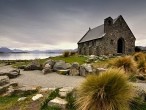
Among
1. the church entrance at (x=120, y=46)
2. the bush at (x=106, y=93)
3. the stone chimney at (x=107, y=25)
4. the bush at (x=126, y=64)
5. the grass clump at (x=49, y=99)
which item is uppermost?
the stone chimney at (x=107, y=25)

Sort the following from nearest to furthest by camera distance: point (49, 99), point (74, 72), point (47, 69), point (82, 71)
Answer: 1. point (49, 99)
2. point (82, 71)
3. point (74, 72)
4. point (47, 69)

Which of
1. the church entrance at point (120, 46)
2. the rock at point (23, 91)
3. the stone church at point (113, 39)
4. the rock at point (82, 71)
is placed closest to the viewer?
the rock at point (23, 91)

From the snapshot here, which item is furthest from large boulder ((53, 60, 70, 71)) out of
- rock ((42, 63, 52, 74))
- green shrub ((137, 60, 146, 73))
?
green shrub ((137, 60, 146, 73))

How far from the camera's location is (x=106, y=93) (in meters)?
6.77

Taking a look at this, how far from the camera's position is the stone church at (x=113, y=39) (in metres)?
32.8

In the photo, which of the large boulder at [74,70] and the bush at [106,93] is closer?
the bush at [106,93]

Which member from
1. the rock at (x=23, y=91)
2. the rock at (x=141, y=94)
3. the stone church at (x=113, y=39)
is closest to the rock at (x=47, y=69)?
the rock at (x=23, y=91)

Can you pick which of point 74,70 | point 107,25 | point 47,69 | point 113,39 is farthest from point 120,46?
point 74,70

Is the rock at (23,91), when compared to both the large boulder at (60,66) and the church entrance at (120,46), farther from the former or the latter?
the church entrance at (120,46)

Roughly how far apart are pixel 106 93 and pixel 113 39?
2749 centimetres

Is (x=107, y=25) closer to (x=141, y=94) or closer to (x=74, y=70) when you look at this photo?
(x=74, y=70)

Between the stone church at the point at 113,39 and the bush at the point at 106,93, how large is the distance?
25.4 metres

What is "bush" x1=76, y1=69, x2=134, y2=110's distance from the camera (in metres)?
6.58

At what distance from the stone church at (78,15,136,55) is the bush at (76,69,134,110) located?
83.4ft
